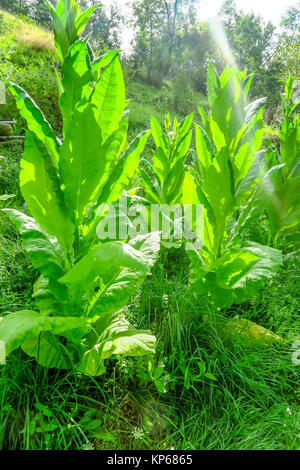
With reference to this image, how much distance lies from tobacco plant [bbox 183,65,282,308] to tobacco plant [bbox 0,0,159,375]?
423 millimetres

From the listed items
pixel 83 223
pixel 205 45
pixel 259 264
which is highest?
pixel 205 45

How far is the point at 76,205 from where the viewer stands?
43.8 inches

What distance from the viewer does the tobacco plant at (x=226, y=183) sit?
57.4 inches

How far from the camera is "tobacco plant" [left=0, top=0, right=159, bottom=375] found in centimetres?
97

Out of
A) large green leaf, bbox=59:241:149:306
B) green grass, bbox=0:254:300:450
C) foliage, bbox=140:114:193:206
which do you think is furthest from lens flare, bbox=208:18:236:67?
large green leaf, bbox=59:241:149:306

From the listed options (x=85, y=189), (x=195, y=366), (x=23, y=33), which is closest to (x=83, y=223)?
(x=85, y=189)

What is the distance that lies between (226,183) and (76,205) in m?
0.79

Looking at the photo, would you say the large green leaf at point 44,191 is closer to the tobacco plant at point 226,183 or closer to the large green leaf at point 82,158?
the large green leaf at point 82,158

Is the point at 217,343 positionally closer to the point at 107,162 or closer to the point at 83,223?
the point at 83,223

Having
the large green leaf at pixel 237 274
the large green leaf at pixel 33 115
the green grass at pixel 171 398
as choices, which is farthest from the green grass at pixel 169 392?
the large green leaf at pixel 33 115

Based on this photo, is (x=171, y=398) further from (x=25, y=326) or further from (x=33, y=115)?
(x=33, y=115)

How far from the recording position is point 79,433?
1096mm

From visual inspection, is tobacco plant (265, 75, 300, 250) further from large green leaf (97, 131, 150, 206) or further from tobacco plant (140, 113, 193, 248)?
large green leaf (97, 131, 150, 206)

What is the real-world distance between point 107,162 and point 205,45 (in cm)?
2184
